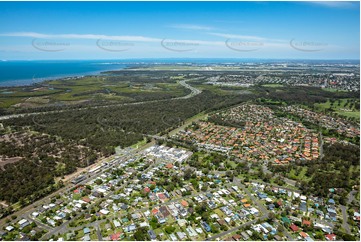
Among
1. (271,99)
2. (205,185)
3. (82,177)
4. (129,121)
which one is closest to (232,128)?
(129,121)

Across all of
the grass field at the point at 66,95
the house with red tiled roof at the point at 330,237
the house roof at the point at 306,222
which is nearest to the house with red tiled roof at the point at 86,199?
the house roof at the point at 306,222

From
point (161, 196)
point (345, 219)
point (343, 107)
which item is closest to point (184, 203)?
point (161, 196)

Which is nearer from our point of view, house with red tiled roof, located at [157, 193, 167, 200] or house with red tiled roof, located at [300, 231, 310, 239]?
house with red tiled roof, located at [300, 231, 310, 239]

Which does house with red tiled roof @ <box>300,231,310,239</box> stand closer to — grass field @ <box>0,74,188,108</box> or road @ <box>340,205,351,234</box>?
road @ <box>340,205,351,234</box>

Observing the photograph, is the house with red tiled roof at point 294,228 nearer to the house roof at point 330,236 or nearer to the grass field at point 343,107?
the house roof at point 330,236

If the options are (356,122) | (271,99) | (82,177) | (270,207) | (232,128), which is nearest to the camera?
(270,207)

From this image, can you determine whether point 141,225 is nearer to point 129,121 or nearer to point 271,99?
point 129,121

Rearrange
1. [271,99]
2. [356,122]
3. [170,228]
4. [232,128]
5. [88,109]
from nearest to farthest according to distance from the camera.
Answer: [170,228]
[232,128]
[356,122]
[88,109]
[271,99]

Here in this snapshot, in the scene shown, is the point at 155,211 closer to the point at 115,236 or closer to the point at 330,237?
the point at 115,236

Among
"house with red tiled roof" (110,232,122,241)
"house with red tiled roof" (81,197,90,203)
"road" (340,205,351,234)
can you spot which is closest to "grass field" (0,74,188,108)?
"house with red tiled roof" (81,197,90,203)

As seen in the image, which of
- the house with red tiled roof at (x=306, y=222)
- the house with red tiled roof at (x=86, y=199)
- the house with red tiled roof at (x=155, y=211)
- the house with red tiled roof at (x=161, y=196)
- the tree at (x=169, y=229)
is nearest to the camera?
the tree at (x=169, y=229)

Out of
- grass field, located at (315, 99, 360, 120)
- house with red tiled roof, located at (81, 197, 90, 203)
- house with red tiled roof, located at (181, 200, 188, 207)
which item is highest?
grass field, located at (315, 99, 360, 120)
